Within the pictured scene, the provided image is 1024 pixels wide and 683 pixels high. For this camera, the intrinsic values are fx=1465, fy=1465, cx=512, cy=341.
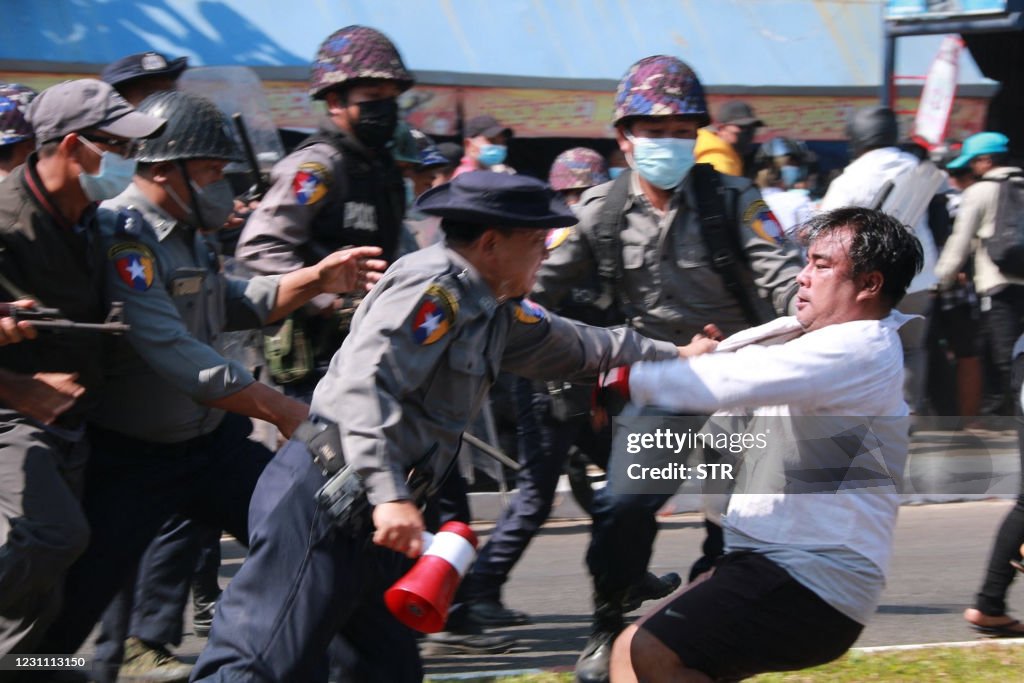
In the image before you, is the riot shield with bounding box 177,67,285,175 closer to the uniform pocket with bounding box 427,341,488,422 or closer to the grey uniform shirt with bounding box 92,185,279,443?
the grey uniform shirt with bounding box 92,185,279,443

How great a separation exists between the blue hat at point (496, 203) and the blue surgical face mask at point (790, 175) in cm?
698

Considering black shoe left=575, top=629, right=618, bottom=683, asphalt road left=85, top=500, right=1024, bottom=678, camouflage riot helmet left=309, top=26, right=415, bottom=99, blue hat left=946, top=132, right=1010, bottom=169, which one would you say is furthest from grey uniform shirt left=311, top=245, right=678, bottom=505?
blue hat left=946, top=132, right=1010, bottom=169

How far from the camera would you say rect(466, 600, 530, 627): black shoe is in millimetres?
5641

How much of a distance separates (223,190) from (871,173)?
3602 millimetres

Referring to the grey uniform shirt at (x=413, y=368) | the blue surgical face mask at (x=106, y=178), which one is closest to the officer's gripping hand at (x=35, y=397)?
the blue surgical face mask at (x=106, y=178)

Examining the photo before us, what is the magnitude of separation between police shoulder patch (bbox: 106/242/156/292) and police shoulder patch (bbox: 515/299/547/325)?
1.18 metres

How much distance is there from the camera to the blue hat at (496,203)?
139 inches

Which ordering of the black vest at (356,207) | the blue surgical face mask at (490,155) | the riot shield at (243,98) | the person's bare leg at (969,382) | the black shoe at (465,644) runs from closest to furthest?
1. the black vest at (356,207)
2. the black shoe at (465,644)
3. the riot shield at (243,98)
4. the blue surgical face mask at (490,155)
5. the person's bare leg at (969,382)

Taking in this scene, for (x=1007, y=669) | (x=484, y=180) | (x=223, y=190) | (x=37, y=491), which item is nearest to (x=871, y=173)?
(x=1007, y=669)

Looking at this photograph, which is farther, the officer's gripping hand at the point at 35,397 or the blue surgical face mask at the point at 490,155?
the blue surgical face mask at the point at 490,155

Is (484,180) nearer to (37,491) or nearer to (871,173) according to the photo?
(37,491)

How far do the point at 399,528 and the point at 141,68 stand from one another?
3.42 metres

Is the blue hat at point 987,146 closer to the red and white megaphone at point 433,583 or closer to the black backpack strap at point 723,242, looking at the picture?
the black backpack strap at point 723,242

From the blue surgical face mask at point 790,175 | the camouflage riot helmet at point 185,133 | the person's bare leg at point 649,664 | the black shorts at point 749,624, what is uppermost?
the camouflage riot helmet at point 185,133
